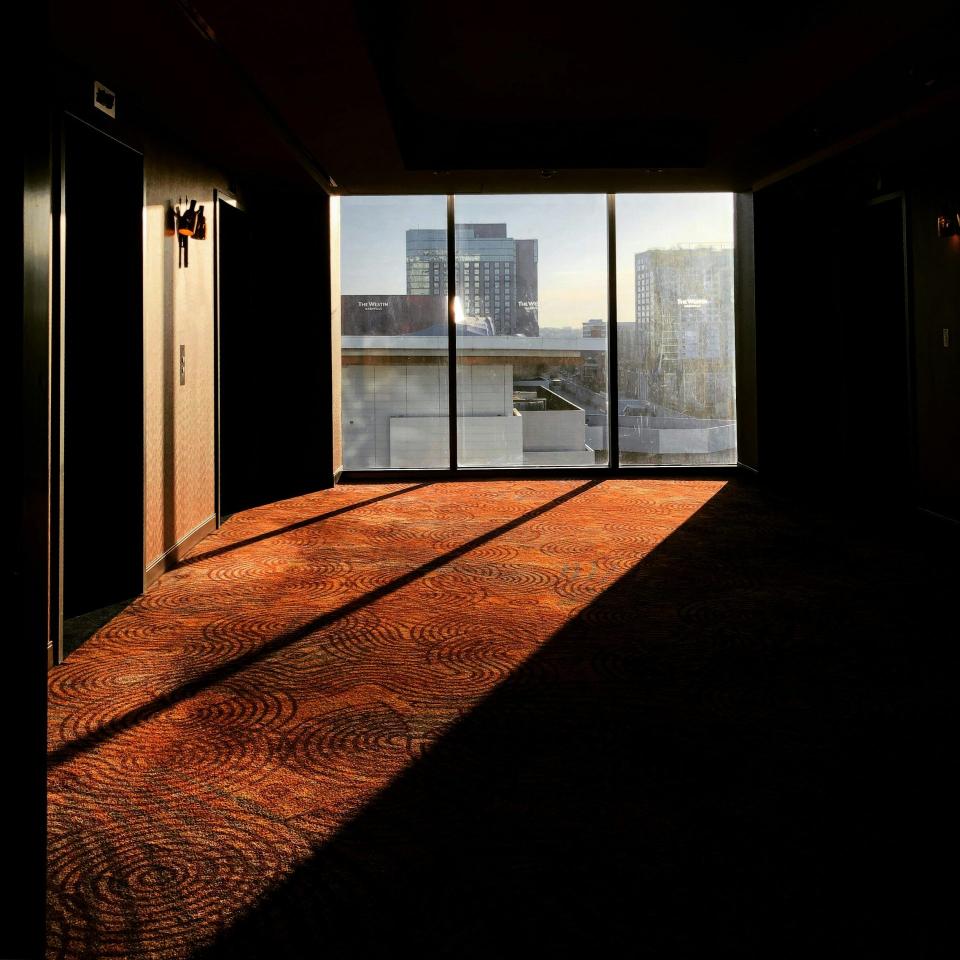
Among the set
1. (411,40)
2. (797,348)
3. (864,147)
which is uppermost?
(411,40)

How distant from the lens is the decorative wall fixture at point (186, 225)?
16.1 feet

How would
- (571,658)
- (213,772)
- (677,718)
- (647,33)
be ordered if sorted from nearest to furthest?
(213,772) < (677,718) < (571,658) < (647,33)

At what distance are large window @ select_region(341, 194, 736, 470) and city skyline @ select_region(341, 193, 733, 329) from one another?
1 cm

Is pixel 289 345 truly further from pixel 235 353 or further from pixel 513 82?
pixel 513 82

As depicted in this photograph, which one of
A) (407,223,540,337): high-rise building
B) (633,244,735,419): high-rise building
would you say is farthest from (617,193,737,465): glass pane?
(407,223,540,337): high-rise building

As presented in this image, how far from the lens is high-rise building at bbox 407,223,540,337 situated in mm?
8383

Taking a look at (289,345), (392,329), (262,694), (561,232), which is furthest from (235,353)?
(262,694)

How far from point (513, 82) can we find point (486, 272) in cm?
279

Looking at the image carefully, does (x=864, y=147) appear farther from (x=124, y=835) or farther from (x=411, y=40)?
(x=124, y=835)

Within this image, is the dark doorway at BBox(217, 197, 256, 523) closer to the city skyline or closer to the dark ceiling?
the dark ceiling

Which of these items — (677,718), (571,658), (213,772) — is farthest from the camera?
(571,658)

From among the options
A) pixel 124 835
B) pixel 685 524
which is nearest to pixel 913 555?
pixel 685 524

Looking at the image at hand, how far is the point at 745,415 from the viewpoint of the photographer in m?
8.35

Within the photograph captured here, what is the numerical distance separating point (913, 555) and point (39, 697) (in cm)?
502
